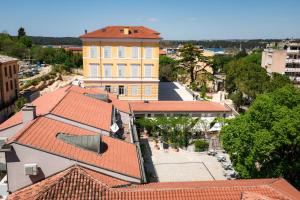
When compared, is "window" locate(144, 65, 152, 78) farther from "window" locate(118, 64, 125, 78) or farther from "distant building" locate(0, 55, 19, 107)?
"distant building" locate(0, 55, 19, 107)

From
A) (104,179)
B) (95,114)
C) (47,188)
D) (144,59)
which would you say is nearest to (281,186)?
(104,179)

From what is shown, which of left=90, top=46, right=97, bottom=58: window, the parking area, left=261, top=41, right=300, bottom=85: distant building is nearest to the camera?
the parking area

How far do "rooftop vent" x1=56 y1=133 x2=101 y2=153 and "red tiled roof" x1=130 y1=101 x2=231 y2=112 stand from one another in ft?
68.0

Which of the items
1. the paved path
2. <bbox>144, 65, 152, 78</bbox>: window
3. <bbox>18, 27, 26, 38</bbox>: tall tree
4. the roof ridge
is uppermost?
<bbox>18, 27, 26, 38</bbox>: tall tree

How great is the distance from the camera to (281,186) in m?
14.6

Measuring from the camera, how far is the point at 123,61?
46.6 m

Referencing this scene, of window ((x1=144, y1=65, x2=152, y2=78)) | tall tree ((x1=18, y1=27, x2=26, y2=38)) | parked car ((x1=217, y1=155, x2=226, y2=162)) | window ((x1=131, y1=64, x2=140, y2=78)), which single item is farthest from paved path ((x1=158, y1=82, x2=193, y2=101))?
tall tree ((x1=18, y1=27, x2=26, y2=38))

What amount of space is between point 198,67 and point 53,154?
5595cm

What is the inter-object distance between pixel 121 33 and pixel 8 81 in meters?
19.5

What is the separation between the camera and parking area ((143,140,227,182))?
2712cm

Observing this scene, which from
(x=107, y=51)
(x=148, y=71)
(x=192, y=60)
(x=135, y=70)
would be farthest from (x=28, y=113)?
(x=192, y=60)

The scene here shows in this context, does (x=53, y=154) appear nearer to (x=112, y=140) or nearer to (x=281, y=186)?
(x=112, y=140)

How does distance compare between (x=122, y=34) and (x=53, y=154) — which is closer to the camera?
(x=53, y=154)

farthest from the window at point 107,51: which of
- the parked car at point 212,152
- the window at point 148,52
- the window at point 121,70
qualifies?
the parked car at point 212,152
